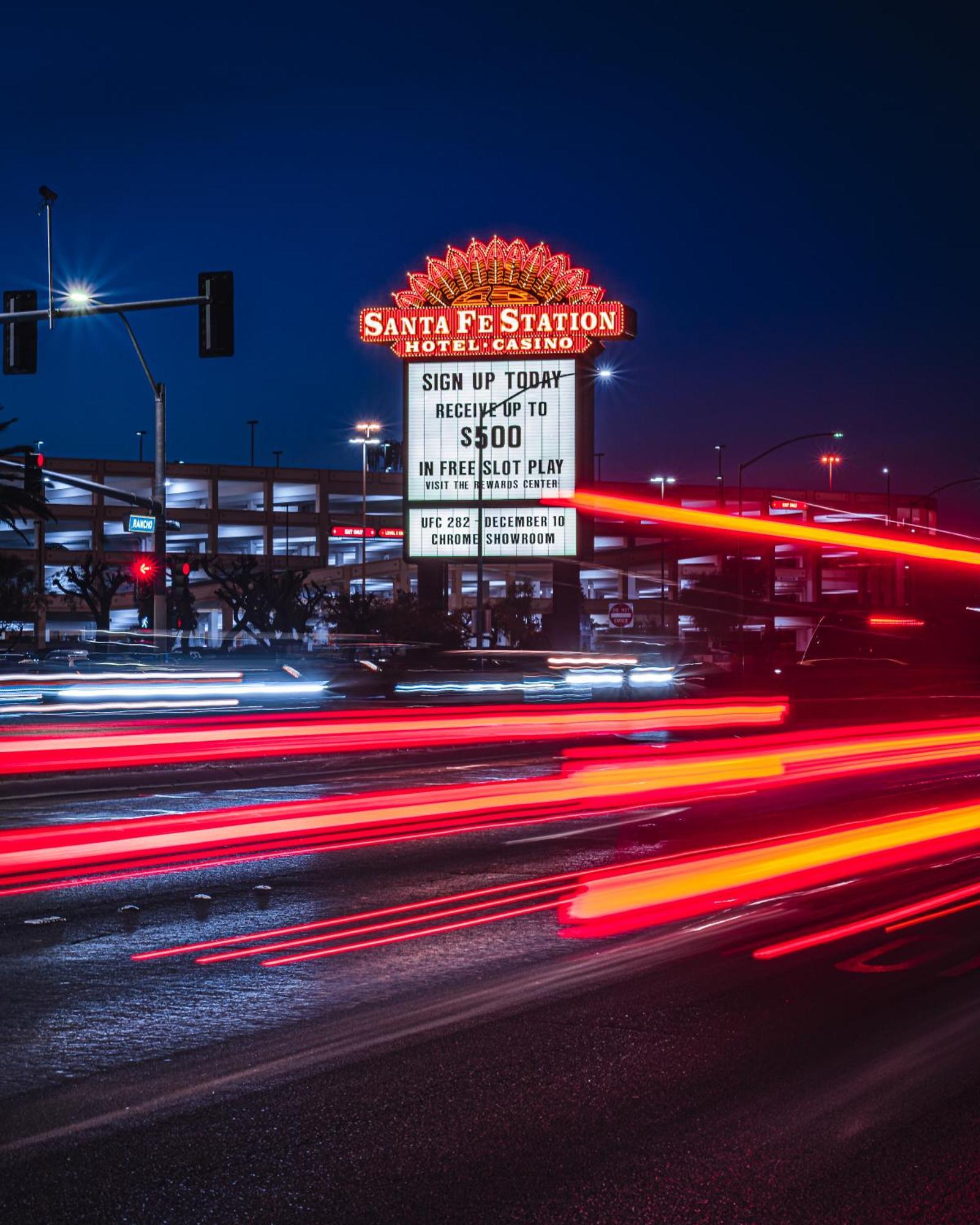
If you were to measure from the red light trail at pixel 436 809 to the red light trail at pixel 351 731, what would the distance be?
2832mm

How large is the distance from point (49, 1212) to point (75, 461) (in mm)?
102390

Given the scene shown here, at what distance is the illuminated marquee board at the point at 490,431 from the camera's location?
54.1 m

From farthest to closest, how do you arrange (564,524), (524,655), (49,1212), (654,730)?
(564,524) → (524,655) → (654,730) → (49,1212)

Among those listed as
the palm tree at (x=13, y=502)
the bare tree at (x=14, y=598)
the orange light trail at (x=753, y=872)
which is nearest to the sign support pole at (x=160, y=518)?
the palm tree at (x=13, y=502)

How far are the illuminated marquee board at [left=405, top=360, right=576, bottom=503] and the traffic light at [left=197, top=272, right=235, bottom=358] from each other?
106 ft

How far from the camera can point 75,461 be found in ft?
338

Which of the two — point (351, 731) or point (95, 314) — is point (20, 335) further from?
point (351, 731)

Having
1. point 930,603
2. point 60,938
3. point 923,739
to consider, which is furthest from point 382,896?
point 930,603

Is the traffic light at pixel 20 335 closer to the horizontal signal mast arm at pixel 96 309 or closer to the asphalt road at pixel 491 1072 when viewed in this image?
the horizontal signal mast arm at pixel 96 309

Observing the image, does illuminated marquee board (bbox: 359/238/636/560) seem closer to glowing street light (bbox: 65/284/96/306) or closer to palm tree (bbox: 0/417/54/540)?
palm tree (bbox: 0/417/54/540)

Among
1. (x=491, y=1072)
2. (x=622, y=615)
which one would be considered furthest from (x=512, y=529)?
(x=491, y=1072)

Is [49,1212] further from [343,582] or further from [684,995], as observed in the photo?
[343,582]

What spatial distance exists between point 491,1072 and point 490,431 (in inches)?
1924

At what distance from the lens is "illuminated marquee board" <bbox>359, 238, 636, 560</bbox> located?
178 feet
